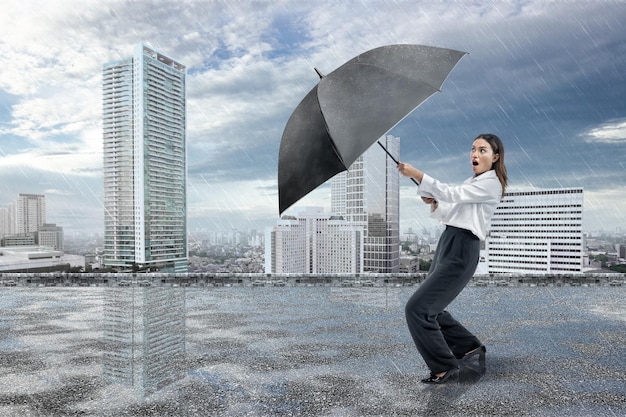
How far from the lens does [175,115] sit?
27.2 metres

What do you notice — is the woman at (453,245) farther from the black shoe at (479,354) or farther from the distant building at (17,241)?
the distant building at (17,241)

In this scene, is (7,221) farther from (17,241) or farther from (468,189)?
(468,189)

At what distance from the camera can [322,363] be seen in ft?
9.02

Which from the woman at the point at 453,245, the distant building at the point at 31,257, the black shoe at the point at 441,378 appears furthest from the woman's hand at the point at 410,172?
the distant building at the point at 31,257

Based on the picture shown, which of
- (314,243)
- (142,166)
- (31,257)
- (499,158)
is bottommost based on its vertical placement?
(314,243)

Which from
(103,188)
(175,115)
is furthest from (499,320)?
(175,115)

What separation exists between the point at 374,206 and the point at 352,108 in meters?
16.4

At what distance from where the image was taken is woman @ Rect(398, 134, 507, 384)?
2340mm

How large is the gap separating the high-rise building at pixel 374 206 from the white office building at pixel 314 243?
0.69m

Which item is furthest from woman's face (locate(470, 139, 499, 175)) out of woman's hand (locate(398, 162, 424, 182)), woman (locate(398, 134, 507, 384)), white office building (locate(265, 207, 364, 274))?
white office building (locate(265, 207, 364, 274))

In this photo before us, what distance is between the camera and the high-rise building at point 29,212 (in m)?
13.9

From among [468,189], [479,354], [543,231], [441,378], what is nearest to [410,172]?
[468,189]

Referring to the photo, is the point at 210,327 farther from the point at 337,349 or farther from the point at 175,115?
the point at 175,115

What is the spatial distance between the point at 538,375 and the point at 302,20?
26.4 feet
